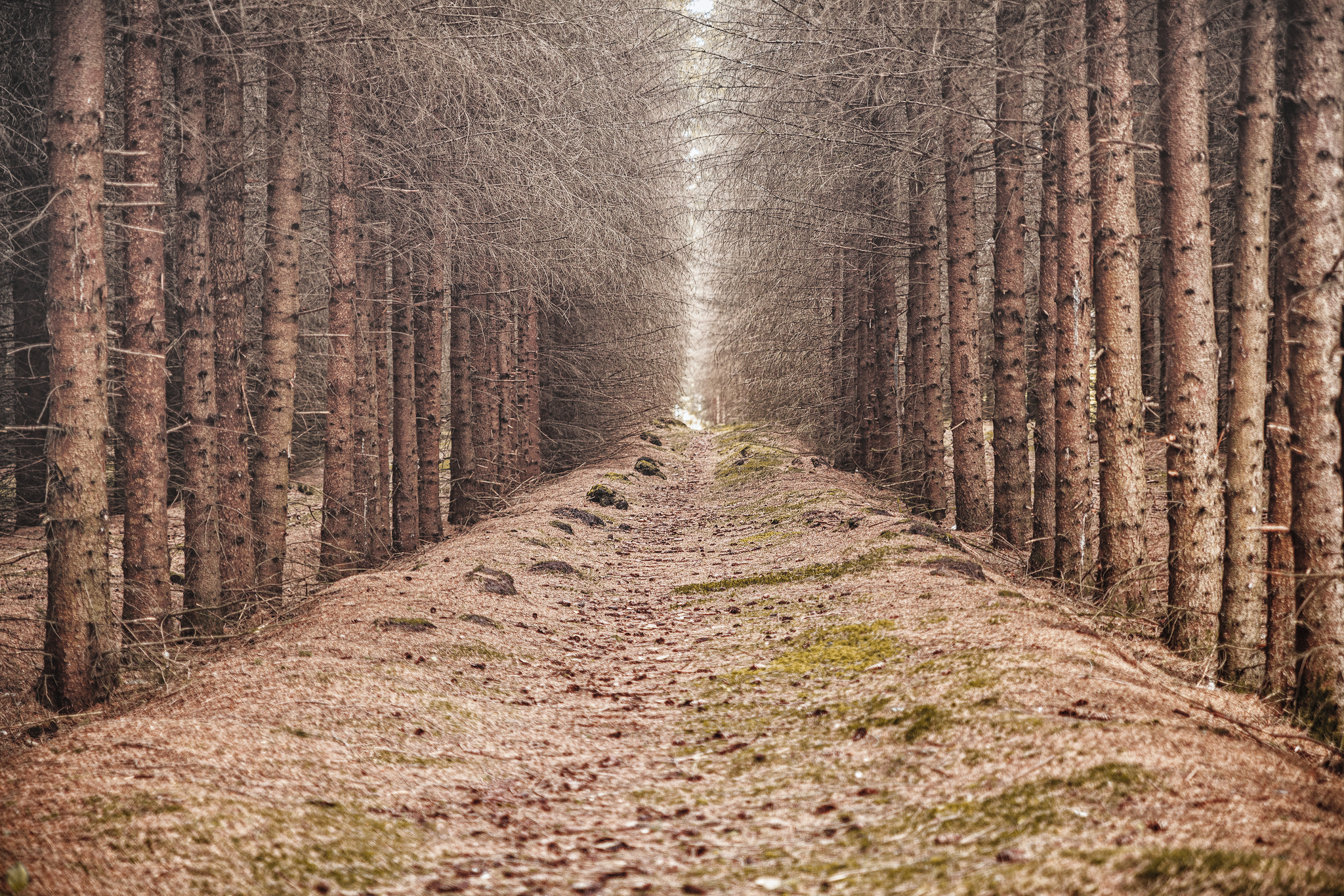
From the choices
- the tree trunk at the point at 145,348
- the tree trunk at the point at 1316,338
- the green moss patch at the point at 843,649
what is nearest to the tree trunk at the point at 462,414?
the tree trunk at the point at 145,348

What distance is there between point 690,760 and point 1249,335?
185 inches

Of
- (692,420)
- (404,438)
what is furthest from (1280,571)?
(692,420)

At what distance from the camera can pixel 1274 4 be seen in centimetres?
561

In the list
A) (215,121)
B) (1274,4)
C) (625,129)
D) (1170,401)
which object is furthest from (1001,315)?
(215,121)

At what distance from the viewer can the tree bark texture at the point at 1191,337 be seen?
6.08 meters

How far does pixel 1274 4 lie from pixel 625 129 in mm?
9188

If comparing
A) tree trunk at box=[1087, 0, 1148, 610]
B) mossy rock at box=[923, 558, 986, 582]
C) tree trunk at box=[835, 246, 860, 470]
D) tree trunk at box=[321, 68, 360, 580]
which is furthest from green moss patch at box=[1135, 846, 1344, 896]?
tree trunk at box=[835, 246, 860, 470]

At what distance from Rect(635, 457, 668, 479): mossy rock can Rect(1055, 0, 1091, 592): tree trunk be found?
39.9ft

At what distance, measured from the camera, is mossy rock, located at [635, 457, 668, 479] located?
770 inches

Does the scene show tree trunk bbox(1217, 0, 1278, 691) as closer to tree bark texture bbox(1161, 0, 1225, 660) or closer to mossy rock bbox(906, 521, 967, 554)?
tree bark texture bbox(1161, 0, 1225, 660)

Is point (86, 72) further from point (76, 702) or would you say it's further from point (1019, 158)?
point (1019, 158)

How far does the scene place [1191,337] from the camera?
20.0 ft

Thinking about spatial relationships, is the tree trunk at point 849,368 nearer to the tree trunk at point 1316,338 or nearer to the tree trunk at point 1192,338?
the tree trunk at point 1192,338

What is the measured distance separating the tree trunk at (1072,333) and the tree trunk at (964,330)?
2.20m
